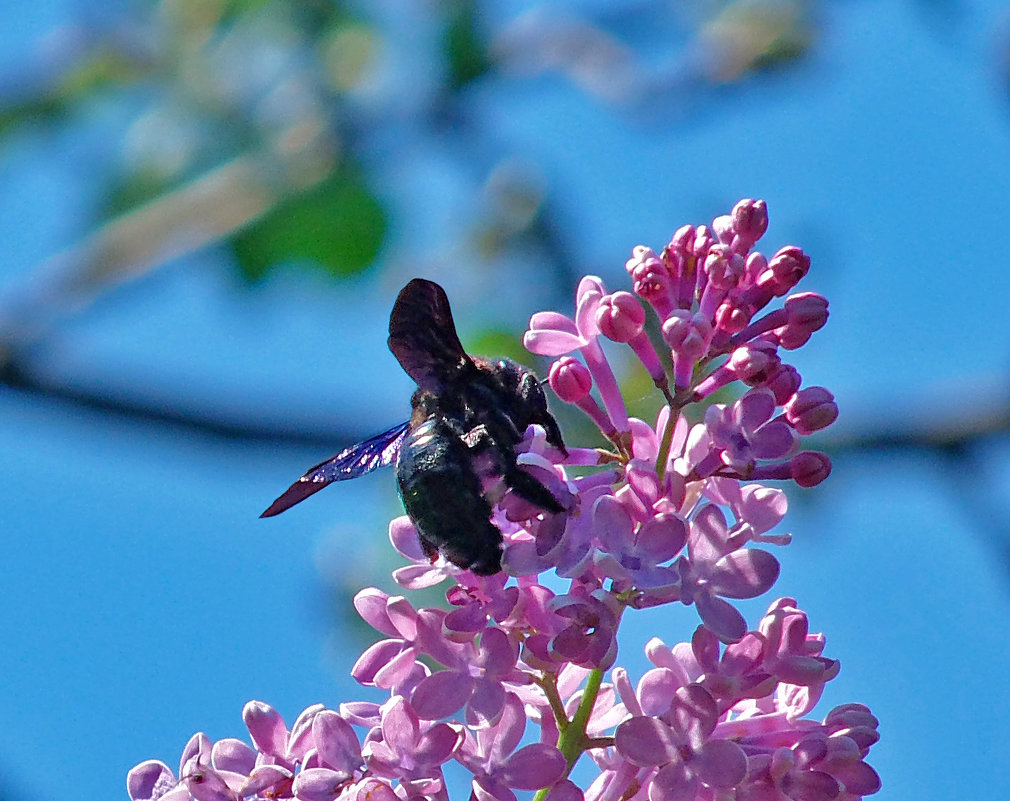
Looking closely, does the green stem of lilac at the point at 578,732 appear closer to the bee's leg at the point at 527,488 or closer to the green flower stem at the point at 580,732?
the green flower stem at the point at 580,732

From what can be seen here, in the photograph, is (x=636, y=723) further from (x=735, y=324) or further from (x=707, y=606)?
(x=735, y=324)

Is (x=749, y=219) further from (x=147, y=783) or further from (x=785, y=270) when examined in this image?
(x=147, y=783)

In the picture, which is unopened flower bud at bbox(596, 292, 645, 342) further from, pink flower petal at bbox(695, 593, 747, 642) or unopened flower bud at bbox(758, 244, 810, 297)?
pink flower petal at bbox(695, 593, 747, 642)

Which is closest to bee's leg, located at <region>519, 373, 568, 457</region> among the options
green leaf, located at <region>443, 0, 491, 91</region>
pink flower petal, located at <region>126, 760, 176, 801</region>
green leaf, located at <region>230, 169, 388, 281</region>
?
pink flower petal, located at <region>126, 760, 176, 801</region>

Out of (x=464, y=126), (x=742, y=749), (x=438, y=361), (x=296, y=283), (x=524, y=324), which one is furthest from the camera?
(x=464, y=126)

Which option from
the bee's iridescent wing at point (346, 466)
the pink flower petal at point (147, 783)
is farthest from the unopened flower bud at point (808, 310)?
the pink flower petal at point (147, 783)

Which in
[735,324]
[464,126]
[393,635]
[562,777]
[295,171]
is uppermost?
[464,126]

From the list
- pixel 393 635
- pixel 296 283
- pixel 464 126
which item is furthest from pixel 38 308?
pixel 393 635

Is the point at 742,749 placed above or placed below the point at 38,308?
below
